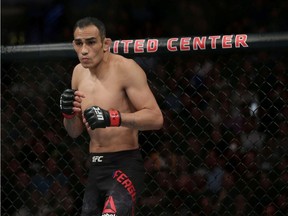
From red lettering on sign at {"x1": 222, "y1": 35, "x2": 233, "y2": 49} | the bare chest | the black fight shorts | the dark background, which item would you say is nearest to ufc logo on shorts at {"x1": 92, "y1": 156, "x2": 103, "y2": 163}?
the black fight shorts

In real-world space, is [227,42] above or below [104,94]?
above

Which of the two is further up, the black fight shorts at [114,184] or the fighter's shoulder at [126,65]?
the fighter's shoulder at [126,65]

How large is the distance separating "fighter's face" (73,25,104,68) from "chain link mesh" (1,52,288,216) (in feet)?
3.24

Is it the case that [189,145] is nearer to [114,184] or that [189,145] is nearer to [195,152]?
[195,152]

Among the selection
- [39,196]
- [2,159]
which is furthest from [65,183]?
[2,159]

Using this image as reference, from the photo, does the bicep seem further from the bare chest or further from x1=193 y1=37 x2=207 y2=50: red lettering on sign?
x1=193 y1=37 x2=207 y2=50: red lettering on sign

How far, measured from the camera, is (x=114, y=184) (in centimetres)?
301

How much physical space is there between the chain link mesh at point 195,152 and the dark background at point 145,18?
1.99ft

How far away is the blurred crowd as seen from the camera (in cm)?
406

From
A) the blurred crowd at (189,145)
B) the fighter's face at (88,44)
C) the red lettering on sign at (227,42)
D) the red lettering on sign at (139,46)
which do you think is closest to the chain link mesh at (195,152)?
the blurred crowd at (189,145)

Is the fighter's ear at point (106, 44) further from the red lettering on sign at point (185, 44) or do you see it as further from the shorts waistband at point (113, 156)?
the red lettering on sign at point (185, 44)

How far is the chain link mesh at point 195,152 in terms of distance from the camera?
13.3ft

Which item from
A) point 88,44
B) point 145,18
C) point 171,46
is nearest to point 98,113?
point 88,44

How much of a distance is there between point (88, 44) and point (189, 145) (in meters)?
1.40
